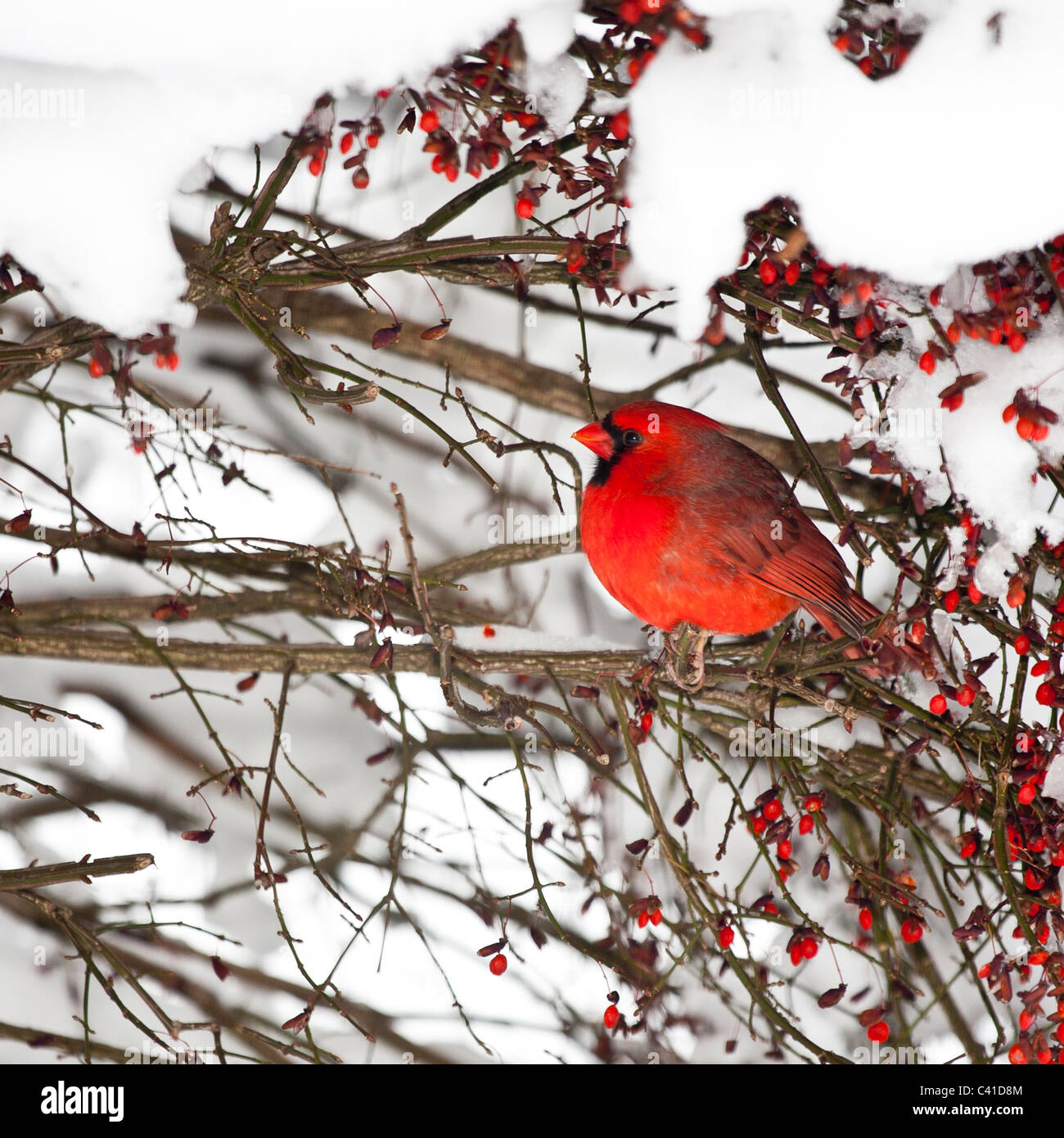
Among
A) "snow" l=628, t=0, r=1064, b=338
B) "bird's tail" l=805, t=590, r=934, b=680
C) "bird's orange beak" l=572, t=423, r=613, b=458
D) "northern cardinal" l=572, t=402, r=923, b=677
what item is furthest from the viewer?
"bird's orange beak" l=572, t=423, r=613, b=458

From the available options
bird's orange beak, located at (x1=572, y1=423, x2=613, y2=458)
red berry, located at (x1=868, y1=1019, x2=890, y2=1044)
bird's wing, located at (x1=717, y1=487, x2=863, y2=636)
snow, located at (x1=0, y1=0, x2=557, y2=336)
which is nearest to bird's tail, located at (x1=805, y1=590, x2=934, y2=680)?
bird's wing, located at (x1=717, y1=487, x2=863, y2=636)

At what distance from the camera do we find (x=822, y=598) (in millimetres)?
1999

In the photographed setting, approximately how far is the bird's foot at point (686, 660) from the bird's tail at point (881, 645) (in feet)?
0.80

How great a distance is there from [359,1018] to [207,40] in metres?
2.61

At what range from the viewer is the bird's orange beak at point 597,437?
6.68 feet

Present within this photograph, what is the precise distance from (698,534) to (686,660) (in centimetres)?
27

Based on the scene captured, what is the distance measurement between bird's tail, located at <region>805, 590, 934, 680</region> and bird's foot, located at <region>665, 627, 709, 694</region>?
243 millimetres

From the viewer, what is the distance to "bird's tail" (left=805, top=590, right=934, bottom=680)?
1716 mm

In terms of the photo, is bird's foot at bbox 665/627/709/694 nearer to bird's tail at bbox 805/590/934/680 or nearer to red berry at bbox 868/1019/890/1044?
bird's tail at bbox 805/590/934/680

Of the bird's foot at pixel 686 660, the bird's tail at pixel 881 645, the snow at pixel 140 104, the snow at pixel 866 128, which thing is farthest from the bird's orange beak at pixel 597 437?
the snow at pixel 140 104

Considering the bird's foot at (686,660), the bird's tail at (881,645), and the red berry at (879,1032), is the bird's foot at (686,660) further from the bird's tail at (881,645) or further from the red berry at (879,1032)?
the red berry at (879,1032)

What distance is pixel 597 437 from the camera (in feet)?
6.70

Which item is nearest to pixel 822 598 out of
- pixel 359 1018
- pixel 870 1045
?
pixel 870 1045
